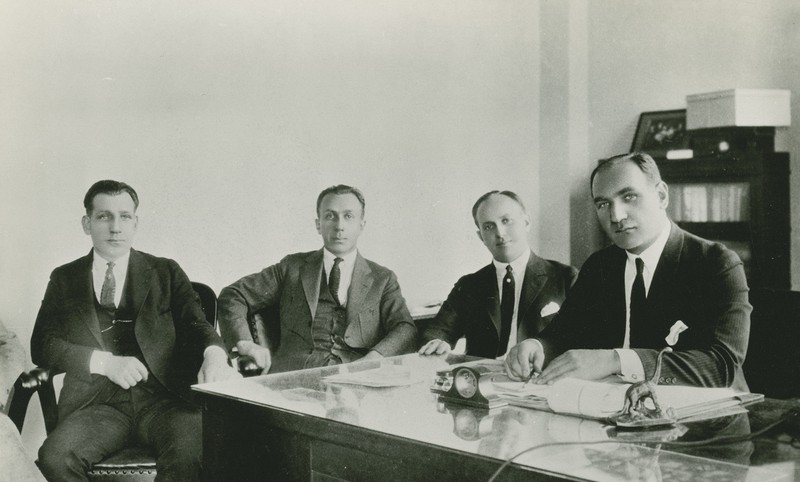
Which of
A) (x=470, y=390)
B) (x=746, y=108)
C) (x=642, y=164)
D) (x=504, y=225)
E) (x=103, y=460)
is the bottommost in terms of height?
(x=103, y=460)

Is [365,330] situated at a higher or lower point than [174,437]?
higher

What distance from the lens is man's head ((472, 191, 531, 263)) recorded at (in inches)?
136

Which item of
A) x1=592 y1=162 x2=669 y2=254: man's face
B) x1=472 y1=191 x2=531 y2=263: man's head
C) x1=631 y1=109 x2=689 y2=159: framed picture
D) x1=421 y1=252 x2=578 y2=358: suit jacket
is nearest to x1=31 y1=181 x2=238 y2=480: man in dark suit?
x1=421 y1=252 x2=578 y2=358: suit jacket

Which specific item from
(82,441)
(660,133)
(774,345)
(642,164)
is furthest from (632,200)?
(660,133)

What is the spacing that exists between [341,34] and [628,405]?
3.29 metres

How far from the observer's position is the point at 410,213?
4.96 meters

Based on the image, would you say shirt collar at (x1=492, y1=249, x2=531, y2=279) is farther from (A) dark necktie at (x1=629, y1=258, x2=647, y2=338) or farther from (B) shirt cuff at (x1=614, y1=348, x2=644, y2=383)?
(B) shirt cuff at (x1=614, y1=348, x2=644, y2=383)

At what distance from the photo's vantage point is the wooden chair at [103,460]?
2465mm

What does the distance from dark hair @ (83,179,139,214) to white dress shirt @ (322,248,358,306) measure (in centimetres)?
84

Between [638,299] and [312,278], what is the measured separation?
1.54m

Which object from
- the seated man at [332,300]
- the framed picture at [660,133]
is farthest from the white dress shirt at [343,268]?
the framed picture at [660,133]

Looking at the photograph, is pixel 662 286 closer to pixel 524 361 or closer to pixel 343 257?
pixel 524 361

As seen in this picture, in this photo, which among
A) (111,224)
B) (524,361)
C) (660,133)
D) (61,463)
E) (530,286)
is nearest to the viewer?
(524,361)

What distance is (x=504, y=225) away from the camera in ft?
11.4
